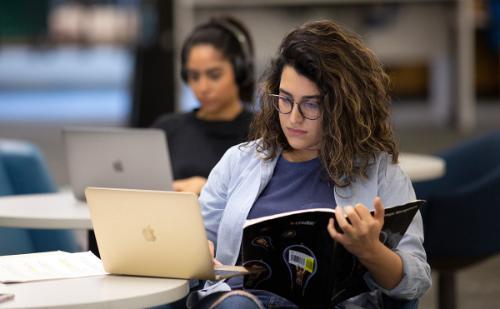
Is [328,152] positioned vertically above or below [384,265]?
above

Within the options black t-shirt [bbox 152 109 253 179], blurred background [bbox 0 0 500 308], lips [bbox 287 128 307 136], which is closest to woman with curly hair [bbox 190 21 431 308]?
lips [bbox 287 128 307 136]

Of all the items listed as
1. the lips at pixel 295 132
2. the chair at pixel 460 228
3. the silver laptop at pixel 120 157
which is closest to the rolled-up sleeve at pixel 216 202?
the lips at pixel 295 132

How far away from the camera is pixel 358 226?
2.06 metres

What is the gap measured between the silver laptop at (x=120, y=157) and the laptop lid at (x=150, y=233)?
3.25 feet

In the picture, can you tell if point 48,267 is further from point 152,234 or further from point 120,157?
point 120,157

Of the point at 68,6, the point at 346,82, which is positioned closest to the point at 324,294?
the point at 346,82

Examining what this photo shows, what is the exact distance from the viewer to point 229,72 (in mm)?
3752

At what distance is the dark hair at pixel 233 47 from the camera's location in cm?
375

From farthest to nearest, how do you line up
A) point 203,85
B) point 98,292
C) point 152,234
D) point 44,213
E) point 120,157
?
point 203,85, point 120,157, point 44,213, point 152,234, point 98,292

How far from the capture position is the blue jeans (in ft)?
7.18

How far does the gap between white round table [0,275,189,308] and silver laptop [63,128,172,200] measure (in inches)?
39.4

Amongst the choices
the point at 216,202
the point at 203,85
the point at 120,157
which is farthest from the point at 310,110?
the point at 203,85

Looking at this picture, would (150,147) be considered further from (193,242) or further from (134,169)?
(193,242)

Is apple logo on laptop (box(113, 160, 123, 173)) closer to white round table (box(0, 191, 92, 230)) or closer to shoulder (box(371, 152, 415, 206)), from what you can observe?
white round table (box(0, 191, 92, 230))
